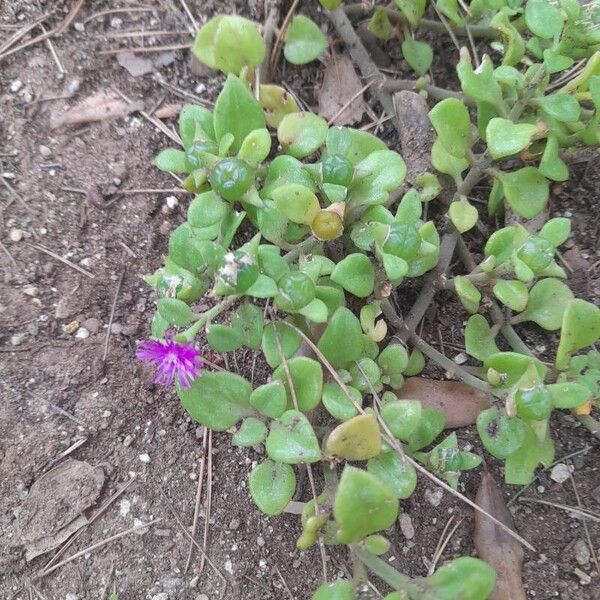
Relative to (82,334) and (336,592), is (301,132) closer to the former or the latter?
(82,334)

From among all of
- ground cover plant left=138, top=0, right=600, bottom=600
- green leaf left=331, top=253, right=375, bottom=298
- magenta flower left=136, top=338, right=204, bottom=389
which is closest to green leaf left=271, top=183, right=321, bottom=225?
ground cover plant left=138, top=0, right=600, bottom=600

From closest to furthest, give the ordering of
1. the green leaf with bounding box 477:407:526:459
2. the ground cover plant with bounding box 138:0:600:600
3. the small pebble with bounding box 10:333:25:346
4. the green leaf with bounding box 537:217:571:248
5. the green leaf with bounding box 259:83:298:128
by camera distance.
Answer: the ground cover plant with bounding box 138:0:600:600
the green leaf with bounding box 477:407:526:459
the green leaf with bounding box 537:217:571:248
the small pebble with bounding box 10:333:25:346
the green leaf with bounding box 259:83:298:128

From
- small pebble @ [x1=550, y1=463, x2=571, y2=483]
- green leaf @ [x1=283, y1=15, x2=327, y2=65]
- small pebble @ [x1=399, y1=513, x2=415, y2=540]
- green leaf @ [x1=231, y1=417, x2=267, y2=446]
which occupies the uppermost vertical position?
green leaf @ [x1=283, y1=15, x2=327, y2=65]

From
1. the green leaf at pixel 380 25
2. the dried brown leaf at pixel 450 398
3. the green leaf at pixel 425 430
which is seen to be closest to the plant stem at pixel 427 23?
the green leaf at pixel 380 25

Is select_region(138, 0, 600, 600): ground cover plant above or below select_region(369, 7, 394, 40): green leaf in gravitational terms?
below

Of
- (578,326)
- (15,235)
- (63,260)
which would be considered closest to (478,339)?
(578,326)

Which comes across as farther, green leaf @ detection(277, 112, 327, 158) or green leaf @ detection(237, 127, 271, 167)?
green leaf @ detection(277, 112, 327, 158)

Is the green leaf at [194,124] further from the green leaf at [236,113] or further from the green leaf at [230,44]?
the green leaf at [230,44]

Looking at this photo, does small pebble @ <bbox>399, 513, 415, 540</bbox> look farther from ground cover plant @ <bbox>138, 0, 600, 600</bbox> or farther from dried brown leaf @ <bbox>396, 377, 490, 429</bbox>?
dried brown leaf @ <bbox>396, 377, 490, 429</bbox>
